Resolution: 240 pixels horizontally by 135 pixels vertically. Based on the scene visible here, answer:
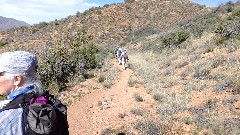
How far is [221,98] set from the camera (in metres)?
10.2

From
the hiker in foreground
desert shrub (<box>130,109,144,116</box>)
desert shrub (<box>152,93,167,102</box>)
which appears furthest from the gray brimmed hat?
desert shrub (<box>152,93,167,102</box>)

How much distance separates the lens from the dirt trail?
9.57m

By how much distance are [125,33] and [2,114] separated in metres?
46.1

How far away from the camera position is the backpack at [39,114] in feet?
8.19

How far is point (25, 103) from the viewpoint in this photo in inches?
102

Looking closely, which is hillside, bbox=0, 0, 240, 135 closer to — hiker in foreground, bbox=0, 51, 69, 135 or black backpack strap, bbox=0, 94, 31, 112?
hiker in foreground, bbox=0, 51, 69, 135

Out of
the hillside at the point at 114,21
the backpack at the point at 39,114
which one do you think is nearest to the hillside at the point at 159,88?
the backpack at the point at 39,114

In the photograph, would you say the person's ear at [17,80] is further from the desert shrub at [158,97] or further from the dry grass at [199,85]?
the desert shrub at [158,97]

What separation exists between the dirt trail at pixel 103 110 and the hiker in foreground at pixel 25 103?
650 cm

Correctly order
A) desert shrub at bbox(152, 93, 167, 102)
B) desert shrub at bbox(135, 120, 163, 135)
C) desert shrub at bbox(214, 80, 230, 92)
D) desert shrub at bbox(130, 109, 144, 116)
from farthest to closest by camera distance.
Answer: desert shrub at bbox(152, 93, 167, 102)
desert shrub at bbox(214, 80, 230, 92)
desert shrub at bbox(130, 109, 144, 116)
desert shrub at bbox(135, 120, 163, 135)

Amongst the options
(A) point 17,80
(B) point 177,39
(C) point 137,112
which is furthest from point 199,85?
(B) point 177,39

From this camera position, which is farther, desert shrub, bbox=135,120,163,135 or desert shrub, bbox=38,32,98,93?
desert shrub, bbox=38,32,98,93

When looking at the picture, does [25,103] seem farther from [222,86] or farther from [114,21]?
[114,21]

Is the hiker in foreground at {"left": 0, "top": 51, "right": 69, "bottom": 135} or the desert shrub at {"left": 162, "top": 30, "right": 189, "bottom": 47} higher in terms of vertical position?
the hiker in foreground at {"left": 0, "top": 51, "right": 69, "bottom": 135}
